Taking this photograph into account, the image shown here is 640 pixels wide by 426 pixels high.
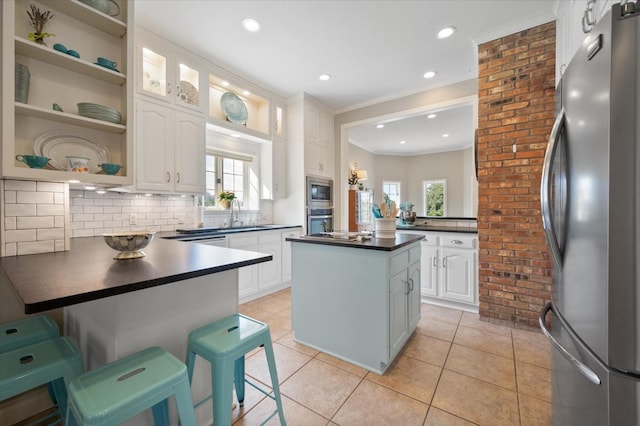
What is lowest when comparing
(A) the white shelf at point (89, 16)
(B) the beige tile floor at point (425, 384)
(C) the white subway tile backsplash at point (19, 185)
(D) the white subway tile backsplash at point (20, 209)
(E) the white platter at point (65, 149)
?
(B) the beige tile floor at point (425, 384)

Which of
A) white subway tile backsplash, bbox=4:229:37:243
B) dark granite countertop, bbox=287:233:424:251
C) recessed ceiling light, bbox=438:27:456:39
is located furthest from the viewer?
recessed ceiling light, bbox=438:27:456:39

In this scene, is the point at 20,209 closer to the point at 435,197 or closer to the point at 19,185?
the point at 19,185

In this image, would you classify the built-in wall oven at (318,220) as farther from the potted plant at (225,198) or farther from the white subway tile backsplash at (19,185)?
the white subway tile backsplash at (19,185)

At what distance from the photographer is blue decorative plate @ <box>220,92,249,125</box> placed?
3.53m

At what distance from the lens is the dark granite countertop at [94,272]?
81cm

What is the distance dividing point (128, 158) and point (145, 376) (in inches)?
57.6

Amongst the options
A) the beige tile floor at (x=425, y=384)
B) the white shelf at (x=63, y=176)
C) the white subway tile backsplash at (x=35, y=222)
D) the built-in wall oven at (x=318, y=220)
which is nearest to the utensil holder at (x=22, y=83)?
the white shelf at (x=63, y=176)

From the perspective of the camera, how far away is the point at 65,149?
5.49 feet

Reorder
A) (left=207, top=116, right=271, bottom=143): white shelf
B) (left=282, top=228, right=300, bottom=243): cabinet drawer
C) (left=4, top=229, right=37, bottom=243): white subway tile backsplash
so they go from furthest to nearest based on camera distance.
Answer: (left=282, top=228, right=300, bottom=243): cabinet drawer < (left=207, top=116, right=271, bottom=143): white shelf < (left=4, top=229, right=37, bottom=243): white subway tile backsplash

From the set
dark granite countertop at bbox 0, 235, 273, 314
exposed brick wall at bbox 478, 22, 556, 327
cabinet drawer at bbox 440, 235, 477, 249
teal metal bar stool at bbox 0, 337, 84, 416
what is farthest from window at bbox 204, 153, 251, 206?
exposed brick wall at bbox 478, 22, 556, 327

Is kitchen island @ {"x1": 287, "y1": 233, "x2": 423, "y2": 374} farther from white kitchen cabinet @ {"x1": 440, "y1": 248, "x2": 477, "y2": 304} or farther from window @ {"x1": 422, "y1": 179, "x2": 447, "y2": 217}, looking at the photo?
window @ {"x1": 422, "y1": 179, "x2": 447, "y2": 217}

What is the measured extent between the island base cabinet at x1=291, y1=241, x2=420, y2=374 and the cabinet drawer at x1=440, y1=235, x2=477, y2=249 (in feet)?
3.19

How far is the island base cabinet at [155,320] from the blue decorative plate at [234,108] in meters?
2.77

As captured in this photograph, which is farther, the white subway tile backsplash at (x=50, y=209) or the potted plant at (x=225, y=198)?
the potted plant at (x=225, y=198)
